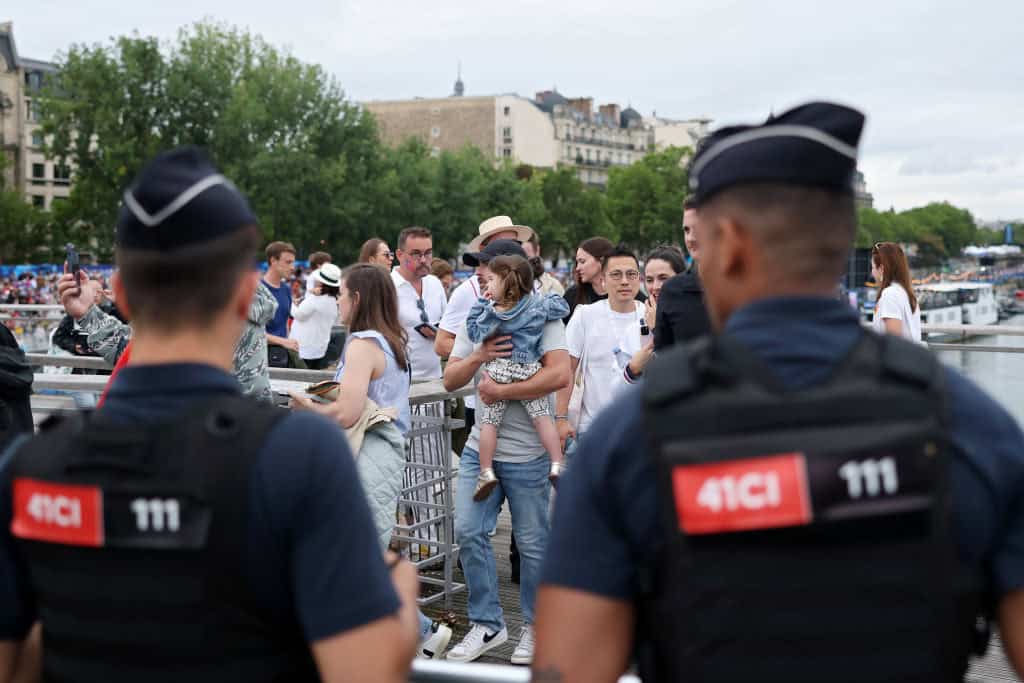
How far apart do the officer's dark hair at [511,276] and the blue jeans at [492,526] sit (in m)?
0.84

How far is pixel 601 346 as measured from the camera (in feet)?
Result: 20.0

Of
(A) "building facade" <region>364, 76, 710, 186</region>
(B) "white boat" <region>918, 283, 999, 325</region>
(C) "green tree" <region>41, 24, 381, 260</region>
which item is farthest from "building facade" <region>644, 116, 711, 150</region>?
(B) "white boat" <region>918, 283, 999, 325</region>

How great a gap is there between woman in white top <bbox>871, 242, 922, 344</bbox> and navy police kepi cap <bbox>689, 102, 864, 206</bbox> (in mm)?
6166

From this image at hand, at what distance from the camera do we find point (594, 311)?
617 cm

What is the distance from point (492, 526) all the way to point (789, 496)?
433 centimetres

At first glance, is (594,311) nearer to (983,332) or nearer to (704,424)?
(983,332)

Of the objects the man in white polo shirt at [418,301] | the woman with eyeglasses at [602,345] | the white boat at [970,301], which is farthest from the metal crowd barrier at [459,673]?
the white boat at [970,301]

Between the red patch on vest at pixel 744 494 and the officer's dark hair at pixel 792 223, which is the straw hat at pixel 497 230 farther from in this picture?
the red patch on vest at pixel 744 494

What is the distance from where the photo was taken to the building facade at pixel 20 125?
80.4 m

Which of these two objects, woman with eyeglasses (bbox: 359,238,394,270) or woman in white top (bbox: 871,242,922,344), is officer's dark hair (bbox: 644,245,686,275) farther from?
woman with eyeglasses (bbox: 359,238,394,270)

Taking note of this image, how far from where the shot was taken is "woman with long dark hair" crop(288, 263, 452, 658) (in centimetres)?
500

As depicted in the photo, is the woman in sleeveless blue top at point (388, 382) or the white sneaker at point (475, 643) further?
the white sneaker at point (475, 643)

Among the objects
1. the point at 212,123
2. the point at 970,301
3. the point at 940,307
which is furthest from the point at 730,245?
the point at 212,123

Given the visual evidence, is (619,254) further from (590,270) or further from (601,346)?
(590,270)
